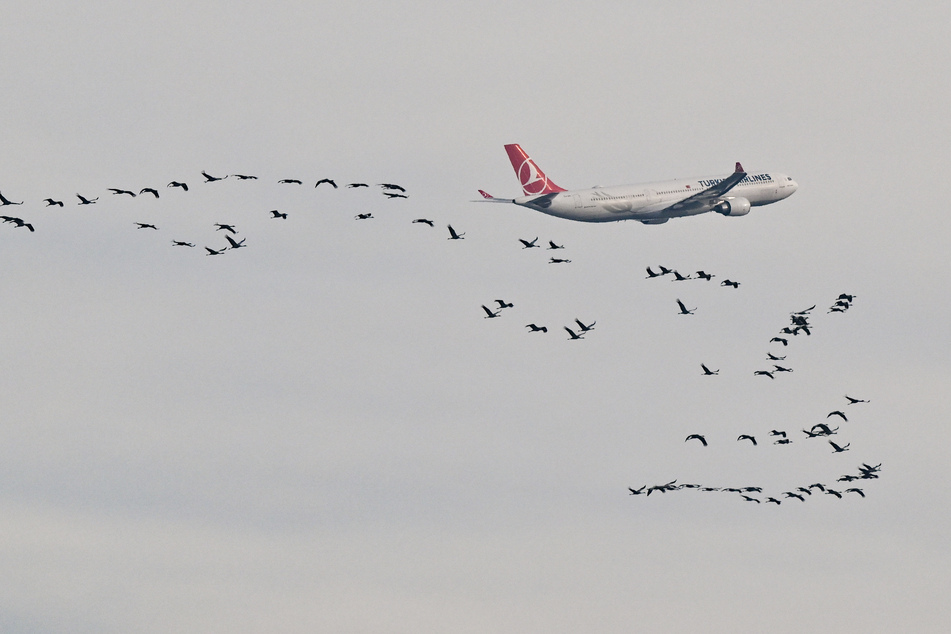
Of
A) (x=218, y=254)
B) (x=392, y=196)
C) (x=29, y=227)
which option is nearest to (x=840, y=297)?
(x=392, y=196)

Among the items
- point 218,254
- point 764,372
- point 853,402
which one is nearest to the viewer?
point 218,254

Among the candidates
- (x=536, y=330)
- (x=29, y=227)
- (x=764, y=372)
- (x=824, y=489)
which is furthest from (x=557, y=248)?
(x=29, y=227)

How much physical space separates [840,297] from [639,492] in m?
37.4

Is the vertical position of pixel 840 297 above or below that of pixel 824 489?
above

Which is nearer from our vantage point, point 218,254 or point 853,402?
point 218,254

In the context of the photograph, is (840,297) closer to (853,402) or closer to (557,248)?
(853,402)

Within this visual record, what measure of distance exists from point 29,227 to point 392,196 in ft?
123

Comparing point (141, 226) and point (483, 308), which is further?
point (483, 308)

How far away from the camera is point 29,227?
6245 inches

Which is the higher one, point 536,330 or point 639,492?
point 536,330

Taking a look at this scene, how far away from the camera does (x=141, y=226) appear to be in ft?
523

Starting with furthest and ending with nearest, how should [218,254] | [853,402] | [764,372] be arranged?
[764,372]
[853,402]
[218,254]

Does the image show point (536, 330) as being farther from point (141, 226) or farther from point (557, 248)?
point (141, 226)

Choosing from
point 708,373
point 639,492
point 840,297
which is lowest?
point 639,492
